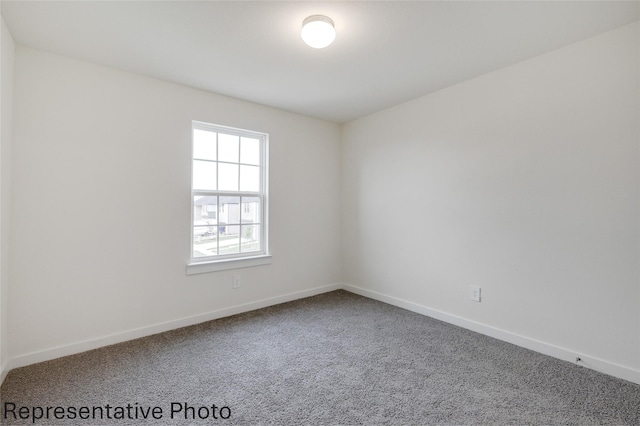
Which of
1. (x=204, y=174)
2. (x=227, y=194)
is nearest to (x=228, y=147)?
(x=204, y=174)

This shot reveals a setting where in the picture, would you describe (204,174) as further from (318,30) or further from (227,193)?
(318,30)

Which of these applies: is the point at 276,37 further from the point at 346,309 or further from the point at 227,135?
the point at 346,309

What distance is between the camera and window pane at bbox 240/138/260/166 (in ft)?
11.2

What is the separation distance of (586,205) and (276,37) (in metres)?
2.47

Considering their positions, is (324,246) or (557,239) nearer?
(557,239)

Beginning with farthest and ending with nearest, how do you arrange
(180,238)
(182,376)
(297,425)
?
(180,238), (182,376), (297,425)

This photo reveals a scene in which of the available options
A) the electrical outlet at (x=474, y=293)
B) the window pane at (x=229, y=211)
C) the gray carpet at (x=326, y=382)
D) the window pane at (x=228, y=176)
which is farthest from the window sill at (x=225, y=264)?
the electrical outlet at (x=474, y=293)

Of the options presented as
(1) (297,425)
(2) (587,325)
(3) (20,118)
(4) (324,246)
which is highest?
(3) (20,118)

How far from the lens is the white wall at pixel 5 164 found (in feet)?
6.35

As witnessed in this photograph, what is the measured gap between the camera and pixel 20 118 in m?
2.18

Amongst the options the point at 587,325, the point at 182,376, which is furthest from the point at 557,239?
the point at 182,376

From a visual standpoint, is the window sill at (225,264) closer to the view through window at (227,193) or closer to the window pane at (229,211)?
the view through window at (227,193)

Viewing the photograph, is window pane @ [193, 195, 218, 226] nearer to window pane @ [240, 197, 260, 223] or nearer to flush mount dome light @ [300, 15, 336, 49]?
window pane @ [240, 197, 260, 223]

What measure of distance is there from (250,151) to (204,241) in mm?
1113
